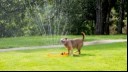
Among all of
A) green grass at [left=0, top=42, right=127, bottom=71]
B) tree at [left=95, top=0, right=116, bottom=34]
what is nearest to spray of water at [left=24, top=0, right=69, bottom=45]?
tree at [left=95, top=0, right=116, bottom=34]

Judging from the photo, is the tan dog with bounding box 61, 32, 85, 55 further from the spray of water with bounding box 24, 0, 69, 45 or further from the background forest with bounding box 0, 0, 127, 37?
the spray of water with bounding box 24, 0, 69, 45

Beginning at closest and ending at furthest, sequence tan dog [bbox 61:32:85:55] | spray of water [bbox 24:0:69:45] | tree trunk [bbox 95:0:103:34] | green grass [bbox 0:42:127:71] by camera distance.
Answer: green grass [bbox 0:42:127:71], tan dog [bbox 61:32:85:55], tree trunk [bbox 95:0:103:34], spray of water [bbox 24:0:69:45]

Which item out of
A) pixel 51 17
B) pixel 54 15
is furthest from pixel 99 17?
pixel 51 17

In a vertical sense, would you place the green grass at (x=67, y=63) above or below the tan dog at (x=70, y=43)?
below

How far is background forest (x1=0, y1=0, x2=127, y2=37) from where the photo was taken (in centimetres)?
3684

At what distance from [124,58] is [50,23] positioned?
26.6m

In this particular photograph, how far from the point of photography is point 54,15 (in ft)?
125

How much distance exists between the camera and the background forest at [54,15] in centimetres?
3684

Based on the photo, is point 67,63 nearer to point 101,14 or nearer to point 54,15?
point 101,14

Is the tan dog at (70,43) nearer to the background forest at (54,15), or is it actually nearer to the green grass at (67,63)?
the green grass at (67,63)

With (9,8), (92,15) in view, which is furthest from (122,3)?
(9,8)

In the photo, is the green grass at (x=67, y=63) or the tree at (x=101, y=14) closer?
the green grass at (x=67, y=63)

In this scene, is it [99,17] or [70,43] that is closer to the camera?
[70,43]

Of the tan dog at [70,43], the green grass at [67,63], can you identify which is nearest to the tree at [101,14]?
the tan dog at [70,43]
